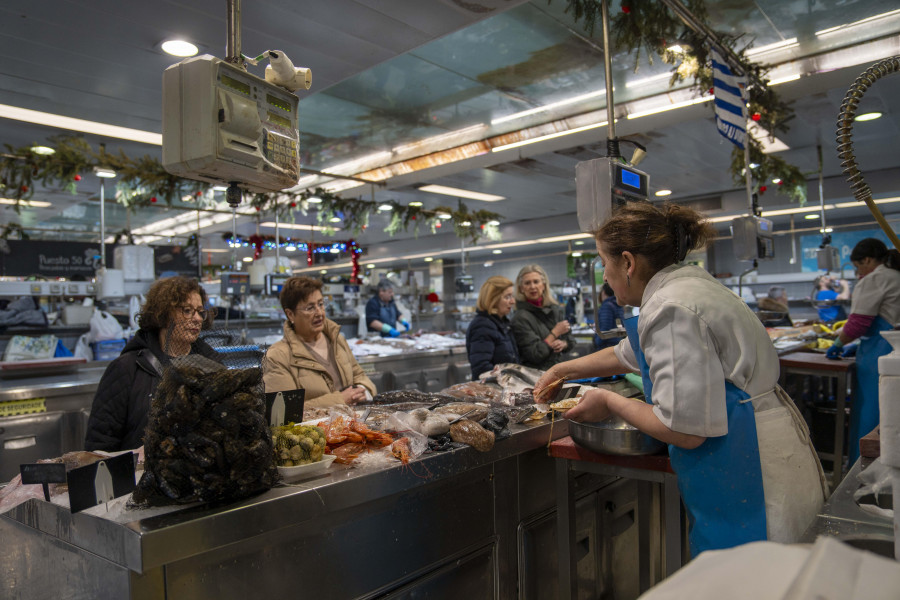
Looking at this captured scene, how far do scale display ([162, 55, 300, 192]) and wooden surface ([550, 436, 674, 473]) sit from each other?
1562mm

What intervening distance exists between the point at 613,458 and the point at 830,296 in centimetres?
1001

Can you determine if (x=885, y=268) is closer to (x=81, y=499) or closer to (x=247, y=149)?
(x=247, y=149)

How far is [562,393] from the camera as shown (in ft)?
9.15

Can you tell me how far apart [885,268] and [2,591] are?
589cm

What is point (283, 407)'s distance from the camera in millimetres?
1938

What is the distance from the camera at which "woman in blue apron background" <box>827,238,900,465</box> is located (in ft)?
15.4

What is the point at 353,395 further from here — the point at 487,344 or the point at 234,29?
the point at 234,29

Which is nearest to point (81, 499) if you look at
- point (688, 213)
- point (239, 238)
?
point (688, 213)

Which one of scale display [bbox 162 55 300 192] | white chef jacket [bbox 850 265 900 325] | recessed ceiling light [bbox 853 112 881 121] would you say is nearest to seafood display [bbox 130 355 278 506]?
scale display [bbox 162 55 300 192]

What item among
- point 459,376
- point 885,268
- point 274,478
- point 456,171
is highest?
point 456,171

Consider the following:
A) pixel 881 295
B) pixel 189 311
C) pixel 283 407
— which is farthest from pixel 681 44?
pixel 283 407

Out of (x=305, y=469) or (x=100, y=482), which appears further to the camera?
(x=305, y=469)

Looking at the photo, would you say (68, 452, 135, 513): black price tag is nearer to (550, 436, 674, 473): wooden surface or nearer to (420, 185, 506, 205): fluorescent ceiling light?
(550, 436, 674, 473): wooden surface

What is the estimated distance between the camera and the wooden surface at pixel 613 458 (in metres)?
2.17
